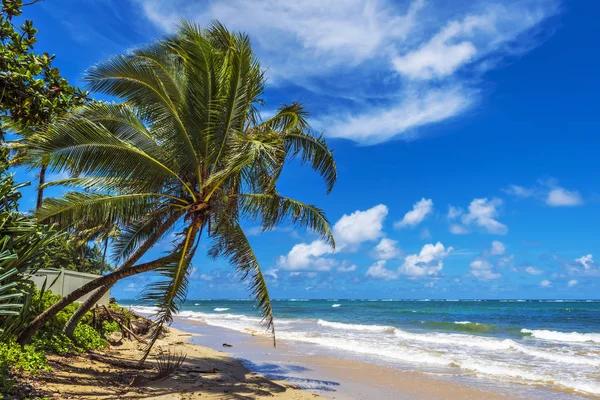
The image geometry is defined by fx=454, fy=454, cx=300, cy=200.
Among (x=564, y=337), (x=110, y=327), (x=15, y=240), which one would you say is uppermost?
(x=15, y=240)

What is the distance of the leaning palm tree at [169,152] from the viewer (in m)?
7.39

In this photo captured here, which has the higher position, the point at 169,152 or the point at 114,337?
the point at 169,152

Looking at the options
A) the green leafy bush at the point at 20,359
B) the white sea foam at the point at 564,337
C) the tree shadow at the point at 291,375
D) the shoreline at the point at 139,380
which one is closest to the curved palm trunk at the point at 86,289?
the green leafy bush at the point at 20,359

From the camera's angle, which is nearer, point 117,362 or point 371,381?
point 117,362

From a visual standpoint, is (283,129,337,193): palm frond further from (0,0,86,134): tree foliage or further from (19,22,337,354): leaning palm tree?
(0,0,86,134): tree foliage

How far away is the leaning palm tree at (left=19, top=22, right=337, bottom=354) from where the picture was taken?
739 cm

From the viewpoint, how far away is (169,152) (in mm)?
8117

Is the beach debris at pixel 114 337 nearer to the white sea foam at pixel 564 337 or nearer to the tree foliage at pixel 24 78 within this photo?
the tree foliage at pixel 24 78

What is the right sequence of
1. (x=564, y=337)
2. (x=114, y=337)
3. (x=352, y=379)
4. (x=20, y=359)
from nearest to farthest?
1. (x=20, y=359)
2. (x=352, y=379)
3. (x=114, y=337)
4. (x=564, y=337)

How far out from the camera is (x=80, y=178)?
8047mm

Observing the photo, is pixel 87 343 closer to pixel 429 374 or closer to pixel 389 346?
pixel 429 374

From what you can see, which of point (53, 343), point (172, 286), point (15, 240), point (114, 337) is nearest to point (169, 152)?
point (172, 286)

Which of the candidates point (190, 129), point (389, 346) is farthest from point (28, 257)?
point (389, 346)

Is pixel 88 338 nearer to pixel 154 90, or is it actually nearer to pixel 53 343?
pixel 53 343
